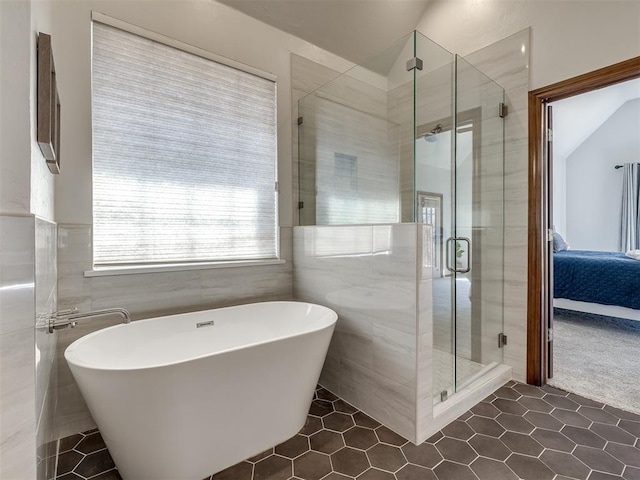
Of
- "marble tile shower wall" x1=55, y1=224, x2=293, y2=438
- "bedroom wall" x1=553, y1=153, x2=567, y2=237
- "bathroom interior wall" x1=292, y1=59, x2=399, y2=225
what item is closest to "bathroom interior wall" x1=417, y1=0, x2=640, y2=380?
"bathroom interior wall" x1=292, y1=59, x2=399, y2=225

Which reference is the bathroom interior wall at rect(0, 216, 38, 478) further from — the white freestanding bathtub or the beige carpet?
the beige carpet

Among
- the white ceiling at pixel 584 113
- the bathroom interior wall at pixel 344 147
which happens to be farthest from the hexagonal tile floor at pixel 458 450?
the white ceiling at pixel 584 113

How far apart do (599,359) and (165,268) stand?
354 cm

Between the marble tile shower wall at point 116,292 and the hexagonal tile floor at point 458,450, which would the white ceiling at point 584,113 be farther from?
the marble tile shower wall at point 116,292

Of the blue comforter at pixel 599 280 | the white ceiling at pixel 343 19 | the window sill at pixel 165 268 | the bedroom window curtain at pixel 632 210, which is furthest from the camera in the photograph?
the bedroom window curtain at pixel 632 210

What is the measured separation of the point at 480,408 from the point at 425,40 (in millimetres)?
2283

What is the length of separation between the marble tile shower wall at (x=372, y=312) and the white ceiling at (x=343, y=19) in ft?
5.60

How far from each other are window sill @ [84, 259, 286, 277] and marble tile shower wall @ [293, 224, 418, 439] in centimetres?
50

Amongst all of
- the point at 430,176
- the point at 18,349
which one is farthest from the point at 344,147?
the point at 18,349

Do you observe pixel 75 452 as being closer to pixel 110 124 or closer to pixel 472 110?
pixel 110 124

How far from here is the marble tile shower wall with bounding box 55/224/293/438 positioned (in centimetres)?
177

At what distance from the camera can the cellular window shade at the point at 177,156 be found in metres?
1.93

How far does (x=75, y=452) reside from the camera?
5.42 feet

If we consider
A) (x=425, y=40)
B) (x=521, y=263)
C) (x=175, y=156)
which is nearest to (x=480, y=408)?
(x=521, y=263)
